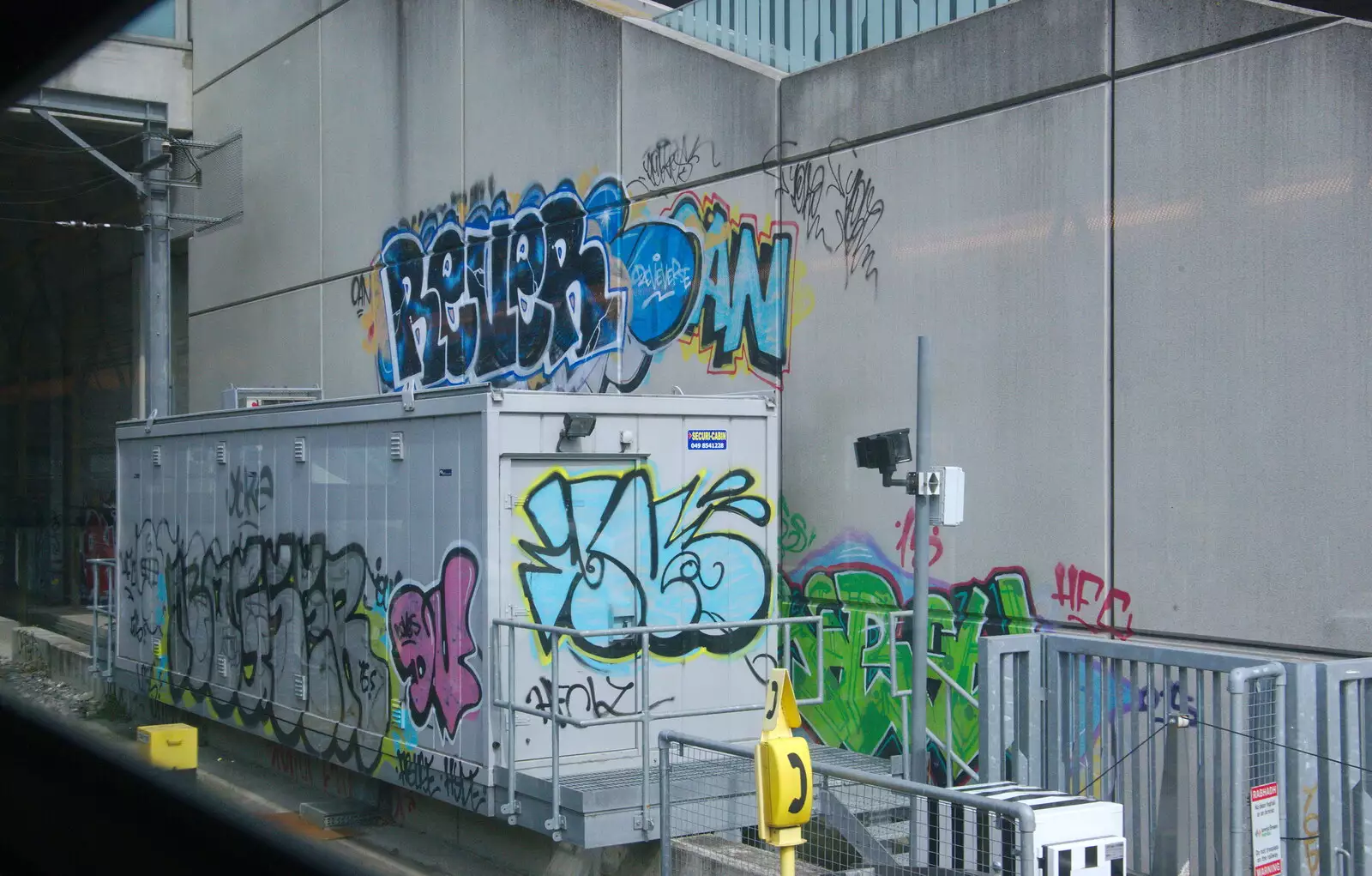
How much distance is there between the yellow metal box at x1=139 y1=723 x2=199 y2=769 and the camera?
39.2 feet

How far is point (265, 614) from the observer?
1285 cm

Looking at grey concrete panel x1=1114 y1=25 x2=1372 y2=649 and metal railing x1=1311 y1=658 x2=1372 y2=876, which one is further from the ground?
grey concrete panel x1=1114 y1=25 x2=1372 y2=649

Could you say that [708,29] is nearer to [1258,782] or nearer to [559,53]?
[559,53]

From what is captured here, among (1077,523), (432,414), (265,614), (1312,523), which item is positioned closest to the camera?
(1312,523)

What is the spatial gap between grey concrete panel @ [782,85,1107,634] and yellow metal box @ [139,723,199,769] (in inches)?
213

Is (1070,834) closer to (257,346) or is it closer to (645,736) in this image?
(645,736)

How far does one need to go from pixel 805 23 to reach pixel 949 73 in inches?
75.6

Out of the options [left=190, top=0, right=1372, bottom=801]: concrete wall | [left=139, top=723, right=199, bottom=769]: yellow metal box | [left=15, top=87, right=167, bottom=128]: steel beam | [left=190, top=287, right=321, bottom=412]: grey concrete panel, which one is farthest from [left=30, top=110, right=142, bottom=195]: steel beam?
[left=139, top=723, right=199, bottom=769]: yellow metal box

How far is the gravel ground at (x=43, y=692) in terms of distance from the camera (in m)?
18.0

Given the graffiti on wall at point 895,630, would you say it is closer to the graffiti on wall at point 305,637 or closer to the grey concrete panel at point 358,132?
the graffiti on wall at point 305,637

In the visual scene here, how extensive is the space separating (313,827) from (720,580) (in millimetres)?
4330

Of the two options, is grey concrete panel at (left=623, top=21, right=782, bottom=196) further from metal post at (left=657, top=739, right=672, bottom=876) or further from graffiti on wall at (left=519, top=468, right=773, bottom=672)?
metal post at (left=657, top=739, right=672, bottom=876)

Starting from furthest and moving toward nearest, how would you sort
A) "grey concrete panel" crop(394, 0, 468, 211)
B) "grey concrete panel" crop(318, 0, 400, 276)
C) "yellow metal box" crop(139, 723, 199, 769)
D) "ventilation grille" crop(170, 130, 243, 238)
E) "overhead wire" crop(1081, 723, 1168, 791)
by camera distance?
1. "ventilation grille" crop(170, 130, 243, 238)
2. "grey concrete panel" crop(318, 0, 400, 276)
3. "grey concrete panel" crop(394, 0, 468, 211)
4. "yellow metal box" crop(139, 723, 199, 769)
5. "overhead wire" crop(1081, 723, 1168, 791)

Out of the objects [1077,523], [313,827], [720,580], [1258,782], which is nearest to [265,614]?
[313,827]
